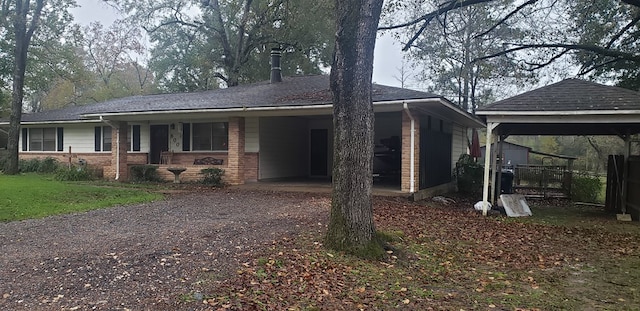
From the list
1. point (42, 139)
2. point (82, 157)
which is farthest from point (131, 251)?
point (42, 139)

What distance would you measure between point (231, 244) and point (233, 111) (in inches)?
318

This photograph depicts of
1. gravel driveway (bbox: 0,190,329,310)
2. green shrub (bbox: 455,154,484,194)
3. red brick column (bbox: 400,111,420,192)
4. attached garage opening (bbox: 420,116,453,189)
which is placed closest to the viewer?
gravel driveway (bbox: 0,190,329,310)

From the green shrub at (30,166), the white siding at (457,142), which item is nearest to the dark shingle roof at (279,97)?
the white siding at (457,142)

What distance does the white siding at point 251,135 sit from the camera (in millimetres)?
15148

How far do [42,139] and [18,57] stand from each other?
4.17 m

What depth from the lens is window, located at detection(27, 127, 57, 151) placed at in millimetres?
20375

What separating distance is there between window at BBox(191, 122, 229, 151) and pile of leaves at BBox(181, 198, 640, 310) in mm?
9163

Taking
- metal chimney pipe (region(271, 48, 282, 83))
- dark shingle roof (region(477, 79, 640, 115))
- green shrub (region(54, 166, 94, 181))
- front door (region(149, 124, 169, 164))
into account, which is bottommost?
green shrub (region(54, 166, 94, 181))

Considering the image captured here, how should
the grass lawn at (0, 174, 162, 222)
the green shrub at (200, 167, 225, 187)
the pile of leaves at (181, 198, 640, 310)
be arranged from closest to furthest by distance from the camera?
the pile of leaves at (181, 198, 640, 310)
the grass lawn at (0, 174, 162, 222)
the green shrub at (200, 167, 225, 187)

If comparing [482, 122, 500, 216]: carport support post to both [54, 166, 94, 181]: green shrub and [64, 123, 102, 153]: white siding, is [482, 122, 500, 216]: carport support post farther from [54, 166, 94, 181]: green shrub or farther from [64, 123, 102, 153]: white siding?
[64, 123, 102, 153]: white siding

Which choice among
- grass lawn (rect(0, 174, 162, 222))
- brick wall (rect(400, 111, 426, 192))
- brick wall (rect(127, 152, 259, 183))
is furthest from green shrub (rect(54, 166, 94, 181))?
brick wall (rect(400, 111, 426, 192))

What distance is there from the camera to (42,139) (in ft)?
68.3

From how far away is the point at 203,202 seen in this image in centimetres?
1043

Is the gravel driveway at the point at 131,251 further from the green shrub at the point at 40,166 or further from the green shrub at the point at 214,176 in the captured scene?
the green shrub at the point at 40,166
